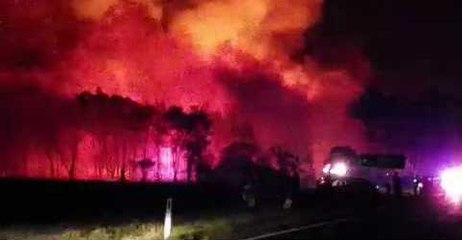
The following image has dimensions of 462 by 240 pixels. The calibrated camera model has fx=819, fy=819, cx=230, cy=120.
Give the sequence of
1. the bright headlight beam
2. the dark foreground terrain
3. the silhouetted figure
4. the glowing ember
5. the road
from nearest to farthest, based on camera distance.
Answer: the road < the dark foreground terrain < the glowing ember < the silhouetted figure < the bright headlight beam

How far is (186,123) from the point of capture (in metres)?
87.7

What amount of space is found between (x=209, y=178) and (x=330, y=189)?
2964cm

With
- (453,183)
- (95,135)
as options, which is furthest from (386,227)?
(95,135)

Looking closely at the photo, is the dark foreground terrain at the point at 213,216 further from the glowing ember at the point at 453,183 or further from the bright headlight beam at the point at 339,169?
the bright headlight beam at the point at 339,169

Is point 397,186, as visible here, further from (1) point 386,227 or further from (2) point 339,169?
(1) point 386,227

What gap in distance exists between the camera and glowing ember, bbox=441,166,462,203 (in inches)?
1538

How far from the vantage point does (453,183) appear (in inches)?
1563

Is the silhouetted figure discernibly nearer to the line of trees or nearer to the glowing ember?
the glowing ember

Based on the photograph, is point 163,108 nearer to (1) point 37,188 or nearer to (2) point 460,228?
(1) point 37,188

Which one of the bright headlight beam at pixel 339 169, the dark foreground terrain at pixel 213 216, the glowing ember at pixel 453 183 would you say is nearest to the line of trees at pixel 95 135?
the dark foreground terrain at pixel 213 216

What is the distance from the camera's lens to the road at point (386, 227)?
828 inches

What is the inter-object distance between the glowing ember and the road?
26.7ft

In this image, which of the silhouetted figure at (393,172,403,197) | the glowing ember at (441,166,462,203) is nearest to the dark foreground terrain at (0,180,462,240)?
the silhouetted figure at (393,172,403,197)

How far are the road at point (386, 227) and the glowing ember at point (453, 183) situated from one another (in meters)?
8.13
